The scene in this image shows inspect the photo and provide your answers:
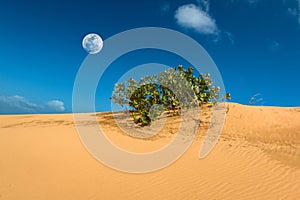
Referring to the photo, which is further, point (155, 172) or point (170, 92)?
point (170, 92)

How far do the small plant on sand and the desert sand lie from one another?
4.69 m

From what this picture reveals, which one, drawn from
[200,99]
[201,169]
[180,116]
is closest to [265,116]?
[200,99]

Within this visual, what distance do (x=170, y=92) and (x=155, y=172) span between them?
9624 millimetres

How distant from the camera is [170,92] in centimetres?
1664

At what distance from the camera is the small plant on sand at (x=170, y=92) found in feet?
53.7

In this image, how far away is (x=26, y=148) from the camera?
31.3ft

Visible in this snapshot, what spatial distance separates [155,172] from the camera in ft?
25.1

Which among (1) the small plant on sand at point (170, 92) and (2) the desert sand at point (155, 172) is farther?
(1) the small plant on sand at point (170, 92)

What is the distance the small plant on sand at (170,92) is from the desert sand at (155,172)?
185 inches

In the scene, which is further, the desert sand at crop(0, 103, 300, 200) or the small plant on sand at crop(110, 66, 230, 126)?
the small plant on sand at crop(110, 66, 230, 126)

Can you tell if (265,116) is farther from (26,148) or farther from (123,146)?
(26,148)

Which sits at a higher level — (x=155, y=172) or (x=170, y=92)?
(x=170, y=92)

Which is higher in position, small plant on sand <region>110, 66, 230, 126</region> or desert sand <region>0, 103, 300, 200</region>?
small plant on sand <region>110, 66, 230, 126</region>

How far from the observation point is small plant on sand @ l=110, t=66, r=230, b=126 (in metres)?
16.4
